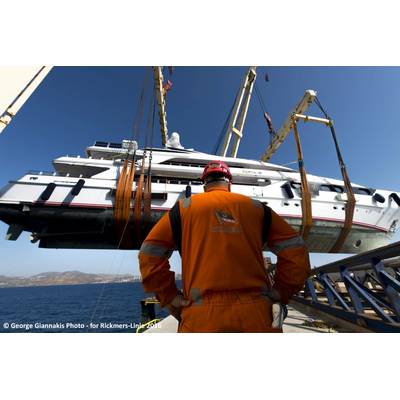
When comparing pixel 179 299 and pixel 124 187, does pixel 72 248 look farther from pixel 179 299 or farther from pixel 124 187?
pixel 179 299

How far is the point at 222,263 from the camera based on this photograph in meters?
1.37

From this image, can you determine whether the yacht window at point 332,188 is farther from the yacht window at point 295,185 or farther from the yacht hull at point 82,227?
the yacht hull at point 82,227

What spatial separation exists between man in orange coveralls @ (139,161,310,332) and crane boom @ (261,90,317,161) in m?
15.5

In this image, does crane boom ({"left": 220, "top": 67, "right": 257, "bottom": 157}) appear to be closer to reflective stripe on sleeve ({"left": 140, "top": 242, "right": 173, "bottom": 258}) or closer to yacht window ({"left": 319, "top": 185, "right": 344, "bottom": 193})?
yacht window ({"left": 319, "top": 185, "right": 344, "bottom": 193})

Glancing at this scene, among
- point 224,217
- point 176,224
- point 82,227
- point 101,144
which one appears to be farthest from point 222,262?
point 101,144

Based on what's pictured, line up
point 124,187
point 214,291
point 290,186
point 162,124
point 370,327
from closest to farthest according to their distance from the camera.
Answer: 1. point 214,291
2. point 370,327
3. point 124,187
4. point 290,186
5. point 162,124

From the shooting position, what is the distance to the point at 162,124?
18.1 meters

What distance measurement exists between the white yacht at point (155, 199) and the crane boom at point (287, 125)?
11.6 ft

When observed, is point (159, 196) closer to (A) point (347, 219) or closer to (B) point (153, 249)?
(B) point (153, 249)

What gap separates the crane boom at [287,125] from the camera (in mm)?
13922

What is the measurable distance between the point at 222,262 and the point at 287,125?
1636 cm

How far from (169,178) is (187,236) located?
11.0 metres
